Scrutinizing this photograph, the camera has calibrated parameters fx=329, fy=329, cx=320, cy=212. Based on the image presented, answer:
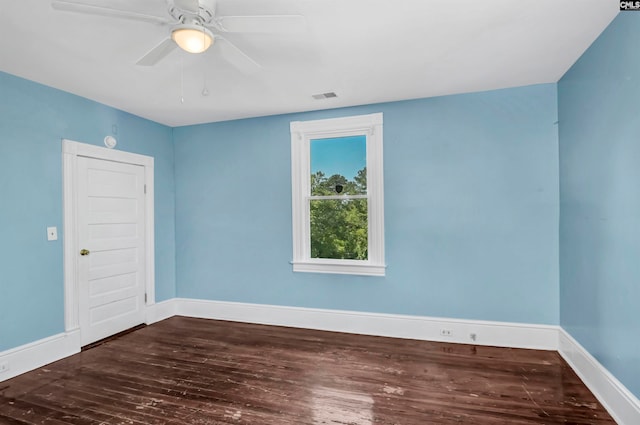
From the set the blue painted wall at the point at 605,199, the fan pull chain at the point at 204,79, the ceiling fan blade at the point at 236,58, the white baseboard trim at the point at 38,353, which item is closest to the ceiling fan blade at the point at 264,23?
the ceiling fan blade at the point at 236,58

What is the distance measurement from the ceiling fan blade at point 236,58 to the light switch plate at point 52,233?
7.76 ft

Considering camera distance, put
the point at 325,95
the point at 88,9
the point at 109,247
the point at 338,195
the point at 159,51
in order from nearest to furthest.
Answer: the point at 88,9 → the point at 159,51 → the point at 325,95 → the point at 109,247 → the point at 338,195

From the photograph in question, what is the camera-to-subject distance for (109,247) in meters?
3.75

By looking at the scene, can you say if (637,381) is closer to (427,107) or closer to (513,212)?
(513,212)

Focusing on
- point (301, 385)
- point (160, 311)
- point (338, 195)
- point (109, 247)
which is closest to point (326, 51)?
point (338, 195)

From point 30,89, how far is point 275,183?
2490 millimetres

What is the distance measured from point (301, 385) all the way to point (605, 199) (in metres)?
2.64

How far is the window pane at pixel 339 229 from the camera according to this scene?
12.6 feet

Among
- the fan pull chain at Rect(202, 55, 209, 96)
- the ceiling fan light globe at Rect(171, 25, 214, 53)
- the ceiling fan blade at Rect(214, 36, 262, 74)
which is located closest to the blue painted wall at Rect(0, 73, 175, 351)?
the fan pull chain at Rect(202, 55, 209, 96)

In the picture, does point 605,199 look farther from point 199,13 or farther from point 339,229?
point 199,13

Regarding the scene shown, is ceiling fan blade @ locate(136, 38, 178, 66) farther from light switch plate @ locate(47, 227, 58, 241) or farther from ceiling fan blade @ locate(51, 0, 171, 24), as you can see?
light switch plate @ locate(47, 227, 58, 241)

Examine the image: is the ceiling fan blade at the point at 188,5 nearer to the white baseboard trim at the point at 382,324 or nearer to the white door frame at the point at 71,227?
the white door frame at the point at 71,227

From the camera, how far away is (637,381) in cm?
195

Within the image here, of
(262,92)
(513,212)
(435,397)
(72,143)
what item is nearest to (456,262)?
(513,212)
